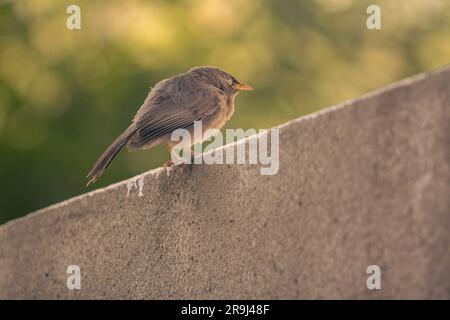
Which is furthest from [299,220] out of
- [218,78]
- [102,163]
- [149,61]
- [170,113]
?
[149,61]

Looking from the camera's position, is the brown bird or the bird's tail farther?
the brown bird

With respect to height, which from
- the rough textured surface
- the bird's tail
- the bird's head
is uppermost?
the bird's head

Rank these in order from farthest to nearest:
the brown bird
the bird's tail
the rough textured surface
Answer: the brown bird < the bird's tail < the rough textured surface

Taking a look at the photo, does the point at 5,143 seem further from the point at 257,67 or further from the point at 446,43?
the point at 446,43

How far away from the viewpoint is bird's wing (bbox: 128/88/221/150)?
5707mm

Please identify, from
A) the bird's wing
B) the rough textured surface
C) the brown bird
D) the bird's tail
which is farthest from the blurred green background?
the rough textured surface

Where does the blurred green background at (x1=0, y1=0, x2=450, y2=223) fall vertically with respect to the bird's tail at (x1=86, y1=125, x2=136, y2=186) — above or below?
above

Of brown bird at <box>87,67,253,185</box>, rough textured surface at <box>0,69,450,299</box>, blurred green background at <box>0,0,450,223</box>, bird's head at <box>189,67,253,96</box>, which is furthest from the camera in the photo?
blurred green background at <box>0,0,450,223</box>

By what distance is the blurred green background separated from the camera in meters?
15.3

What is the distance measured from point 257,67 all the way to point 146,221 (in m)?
11.7

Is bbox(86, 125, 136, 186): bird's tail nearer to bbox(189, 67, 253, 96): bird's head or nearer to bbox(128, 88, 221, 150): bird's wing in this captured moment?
bbox(128, 88, 221, 150): bird's wing

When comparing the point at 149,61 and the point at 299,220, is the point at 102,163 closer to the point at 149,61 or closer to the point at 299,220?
the point at 299,220

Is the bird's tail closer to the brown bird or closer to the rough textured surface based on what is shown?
the brown bird
